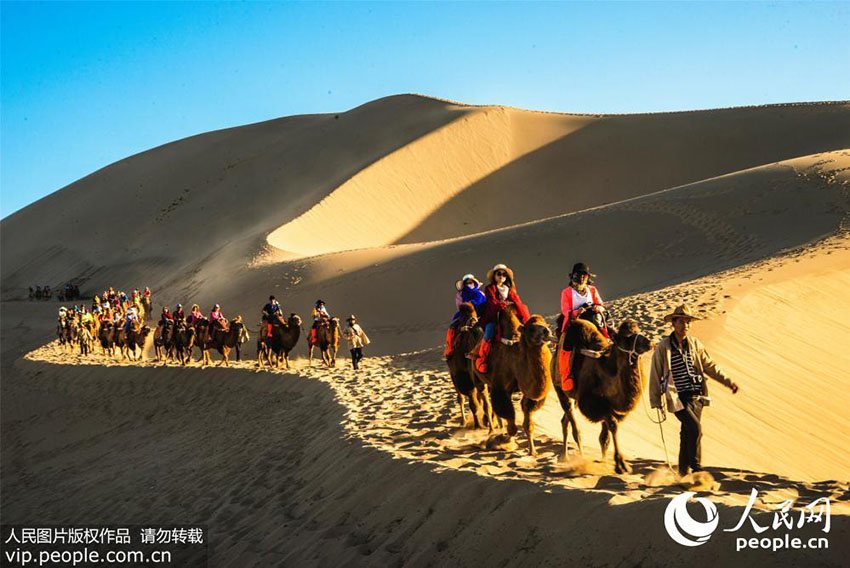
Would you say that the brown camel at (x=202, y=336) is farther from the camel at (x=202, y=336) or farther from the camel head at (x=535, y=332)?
the camel head at (x=535, y=332)

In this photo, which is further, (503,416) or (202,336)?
(202,336)

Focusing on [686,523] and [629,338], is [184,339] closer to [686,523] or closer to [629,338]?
[629,338]

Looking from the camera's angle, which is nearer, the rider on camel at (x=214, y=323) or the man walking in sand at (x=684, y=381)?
the man walking in sand at (x=684, y=381)

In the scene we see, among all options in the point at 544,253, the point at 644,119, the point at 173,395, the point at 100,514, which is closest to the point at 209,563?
the point at 100,514

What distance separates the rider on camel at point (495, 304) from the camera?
1025 centimetres

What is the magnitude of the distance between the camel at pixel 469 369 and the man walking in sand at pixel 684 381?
344 centimetres

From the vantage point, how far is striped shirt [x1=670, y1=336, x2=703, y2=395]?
7707mm

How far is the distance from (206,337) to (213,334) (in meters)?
0.25

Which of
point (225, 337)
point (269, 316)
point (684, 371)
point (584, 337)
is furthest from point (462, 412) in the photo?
point (225, 337)

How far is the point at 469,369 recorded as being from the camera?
37.2ft

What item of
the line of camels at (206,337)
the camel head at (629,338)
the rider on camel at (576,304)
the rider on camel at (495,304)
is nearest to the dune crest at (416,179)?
the line of camels at (206,337)

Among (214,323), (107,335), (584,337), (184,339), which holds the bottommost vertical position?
(184,339)

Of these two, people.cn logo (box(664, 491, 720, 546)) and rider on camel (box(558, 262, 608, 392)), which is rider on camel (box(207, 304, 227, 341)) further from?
people.cn logo (box(664, 491, 720, 546))

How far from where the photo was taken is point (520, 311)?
10.3 metres
